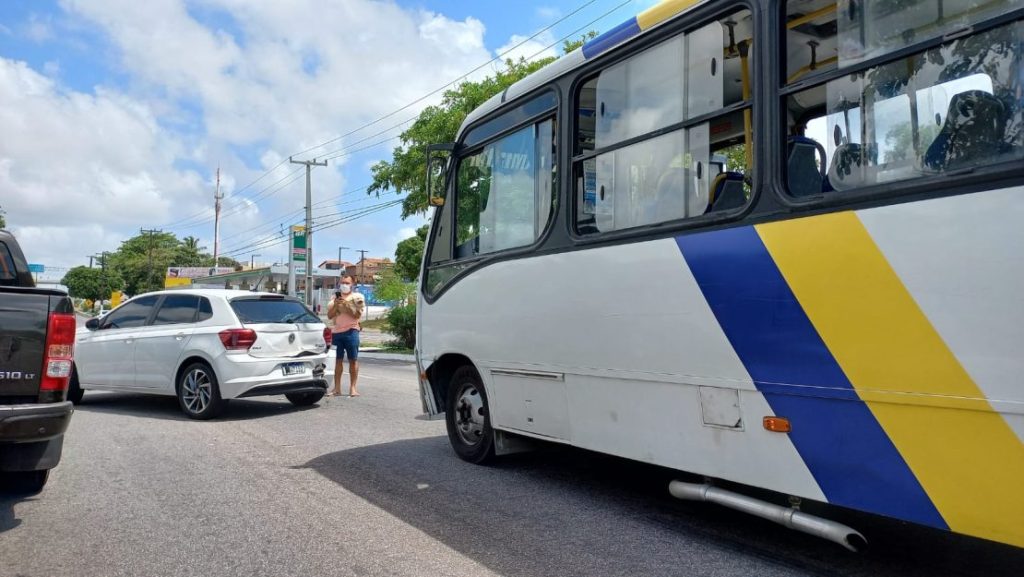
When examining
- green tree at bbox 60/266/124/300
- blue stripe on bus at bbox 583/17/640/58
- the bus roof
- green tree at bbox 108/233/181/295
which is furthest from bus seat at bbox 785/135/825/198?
green tree at bbox 60/266/124/300

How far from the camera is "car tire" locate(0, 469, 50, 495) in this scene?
5027 mm

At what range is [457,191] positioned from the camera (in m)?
6.31

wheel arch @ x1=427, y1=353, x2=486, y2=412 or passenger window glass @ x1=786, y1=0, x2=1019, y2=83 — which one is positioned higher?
passenger window glass @ x1=786, y1=0, x2=1019, y2=83

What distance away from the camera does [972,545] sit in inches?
157

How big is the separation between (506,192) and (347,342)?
5657 mm

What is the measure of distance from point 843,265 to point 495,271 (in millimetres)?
2847

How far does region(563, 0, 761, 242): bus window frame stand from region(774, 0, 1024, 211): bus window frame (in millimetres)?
90

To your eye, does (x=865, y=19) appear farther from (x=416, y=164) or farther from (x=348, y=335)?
(x=416, y=164)

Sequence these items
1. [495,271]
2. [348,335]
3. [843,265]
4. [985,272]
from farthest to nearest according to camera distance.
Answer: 1. [348,335]
2. [495,271]
3. [843,265]
4. [985,272]

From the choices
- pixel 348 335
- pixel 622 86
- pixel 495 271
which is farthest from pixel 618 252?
pixel 348 335

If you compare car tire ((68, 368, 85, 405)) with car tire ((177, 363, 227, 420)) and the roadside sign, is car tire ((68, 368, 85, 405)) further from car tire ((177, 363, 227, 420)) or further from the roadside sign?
the roadside sign

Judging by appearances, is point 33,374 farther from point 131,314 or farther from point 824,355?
point 131,314

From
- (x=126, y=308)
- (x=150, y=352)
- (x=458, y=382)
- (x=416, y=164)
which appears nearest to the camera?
(x=458, y=382)

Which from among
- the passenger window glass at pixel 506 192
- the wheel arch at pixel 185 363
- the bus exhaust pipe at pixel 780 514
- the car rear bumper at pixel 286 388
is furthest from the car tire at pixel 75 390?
the bus exhaust pipe at pixel 780 514
